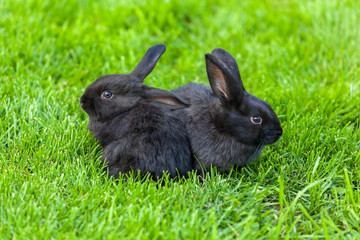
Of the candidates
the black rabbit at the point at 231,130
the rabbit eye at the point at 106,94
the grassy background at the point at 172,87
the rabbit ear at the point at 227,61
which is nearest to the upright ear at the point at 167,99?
→ the black rabbit at the point at 231,130

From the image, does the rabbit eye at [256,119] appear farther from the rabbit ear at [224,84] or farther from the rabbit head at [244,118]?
the rabbit ear at [224,84]

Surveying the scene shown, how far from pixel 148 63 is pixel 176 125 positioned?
32.4 inches

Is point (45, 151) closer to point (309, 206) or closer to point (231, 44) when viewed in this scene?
point (309, 206)

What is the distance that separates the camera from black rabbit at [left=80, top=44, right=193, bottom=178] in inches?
160

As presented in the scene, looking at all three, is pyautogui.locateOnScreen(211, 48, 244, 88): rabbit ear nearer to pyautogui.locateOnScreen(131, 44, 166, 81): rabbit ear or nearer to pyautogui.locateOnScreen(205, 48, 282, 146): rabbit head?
pyautogui.locateOnScreen(205, 48, 282, 146): rabbit head

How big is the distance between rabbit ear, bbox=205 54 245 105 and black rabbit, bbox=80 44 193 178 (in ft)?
1.13

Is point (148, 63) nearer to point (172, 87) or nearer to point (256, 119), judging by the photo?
point (172, 87)

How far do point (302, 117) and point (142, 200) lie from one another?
2.39 m

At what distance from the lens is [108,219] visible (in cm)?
329

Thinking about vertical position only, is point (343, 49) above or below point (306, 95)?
above

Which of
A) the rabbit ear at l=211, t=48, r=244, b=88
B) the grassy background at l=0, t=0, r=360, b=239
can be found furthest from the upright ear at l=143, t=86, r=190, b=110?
the grassy background at l=0, t=0, r=360, b=239

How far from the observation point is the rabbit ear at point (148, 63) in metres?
4.64

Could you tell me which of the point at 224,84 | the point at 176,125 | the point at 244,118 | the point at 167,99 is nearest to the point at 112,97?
the point at 167,99

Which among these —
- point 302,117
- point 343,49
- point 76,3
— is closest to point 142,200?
point 302,117
